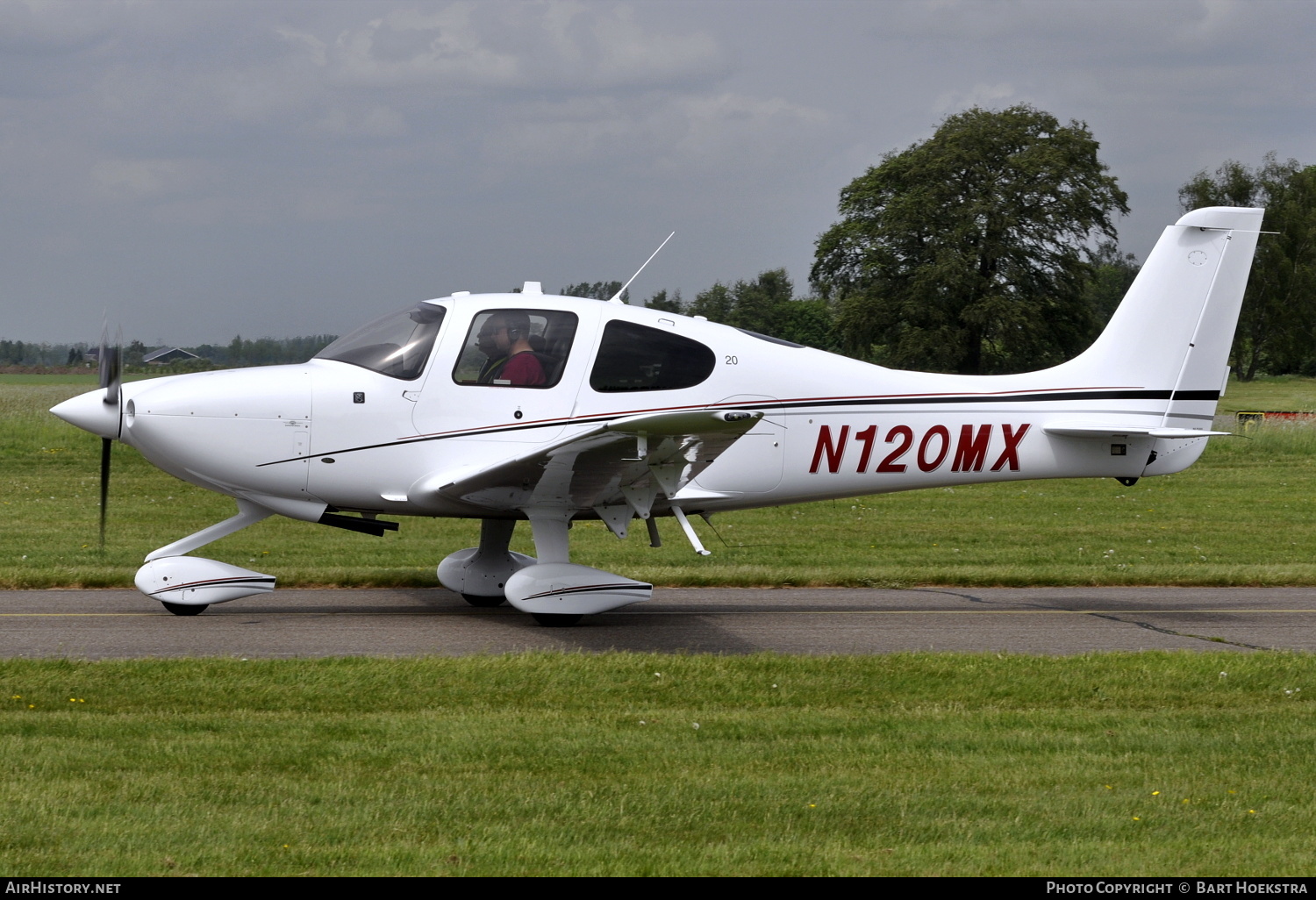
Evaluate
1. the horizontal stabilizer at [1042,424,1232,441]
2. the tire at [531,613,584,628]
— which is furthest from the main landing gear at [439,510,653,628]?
the horizontal stabilizer at [1042,424,1232,441]

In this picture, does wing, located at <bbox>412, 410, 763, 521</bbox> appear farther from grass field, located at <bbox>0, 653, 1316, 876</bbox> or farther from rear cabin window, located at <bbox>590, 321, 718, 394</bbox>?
grass field, located at <bbox>0, 653, 1316, 876</bbox>

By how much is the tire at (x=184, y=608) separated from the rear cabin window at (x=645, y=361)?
348cm

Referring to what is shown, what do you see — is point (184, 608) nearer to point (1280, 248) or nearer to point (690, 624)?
point (690, 624)

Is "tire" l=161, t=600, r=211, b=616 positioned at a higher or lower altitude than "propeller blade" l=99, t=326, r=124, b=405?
lower

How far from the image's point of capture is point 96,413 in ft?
31.7

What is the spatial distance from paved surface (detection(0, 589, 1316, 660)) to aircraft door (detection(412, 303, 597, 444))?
1.55 m

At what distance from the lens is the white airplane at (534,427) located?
383 inches

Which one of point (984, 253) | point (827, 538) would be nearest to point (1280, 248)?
point (984, 253)

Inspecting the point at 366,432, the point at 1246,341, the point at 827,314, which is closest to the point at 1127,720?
the point at 366,432

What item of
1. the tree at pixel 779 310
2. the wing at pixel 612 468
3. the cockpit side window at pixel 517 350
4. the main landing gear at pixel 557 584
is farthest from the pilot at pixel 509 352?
the tree at pixel 779 310

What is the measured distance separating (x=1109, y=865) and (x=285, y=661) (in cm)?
520

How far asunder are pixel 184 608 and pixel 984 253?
1918 inches

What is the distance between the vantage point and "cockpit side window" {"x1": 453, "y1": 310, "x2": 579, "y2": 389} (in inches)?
391

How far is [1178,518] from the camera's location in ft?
61.5
